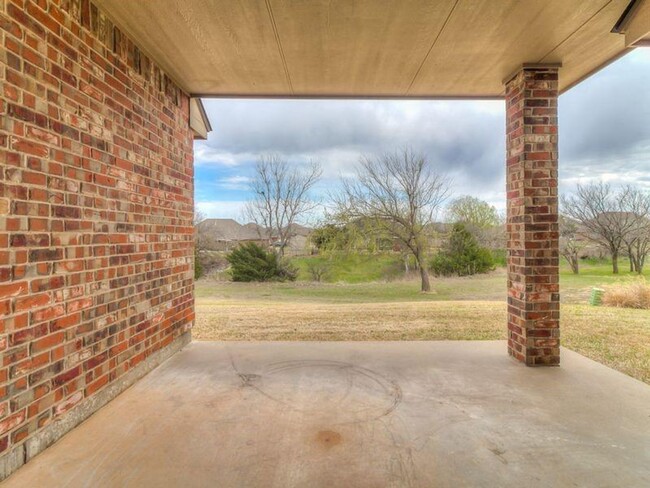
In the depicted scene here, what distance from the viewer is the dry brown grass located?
4.53m

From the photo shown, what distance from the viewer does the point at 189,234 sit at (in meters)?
3.93

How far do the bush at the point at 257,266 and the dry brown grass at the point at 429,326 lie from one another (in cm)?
704

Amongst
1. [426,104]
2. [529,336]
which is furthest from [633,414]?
[426,104]

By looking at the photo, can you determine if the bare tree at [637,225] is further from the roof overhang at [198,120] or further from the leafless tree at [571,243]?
the roof overhang at [198,120]

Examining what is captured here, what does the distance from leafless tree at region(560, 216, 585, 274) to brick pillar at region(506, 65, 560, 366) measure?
12990 millimetres

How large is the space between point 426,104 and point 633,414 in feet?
40.0

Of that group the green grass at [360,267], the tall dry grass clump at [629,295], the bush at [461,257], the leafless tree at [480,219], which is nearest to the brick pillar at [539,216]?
the tall dry grass clump at [629,295]

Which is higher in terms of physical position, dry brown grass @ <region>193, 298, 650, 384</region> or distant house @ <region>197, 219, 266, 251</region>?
distant house @ <region>197, 219, 266, 251</region>

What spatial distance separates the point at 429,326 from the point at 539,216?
3.51 m

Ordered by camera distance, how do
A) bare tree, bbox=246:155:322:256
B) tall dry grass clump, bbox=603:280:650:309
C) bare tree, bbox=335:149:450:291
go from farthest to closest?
bare tree, bbox=246:155:322:256, bare tree, bbox=335:149:450:291, tall dry grass clump, bbox=603:280:650:309

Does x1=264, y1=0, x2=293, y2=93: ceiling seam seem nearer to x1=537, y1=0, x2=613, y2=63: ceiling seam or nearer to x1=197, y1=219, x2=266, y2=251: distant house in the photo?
x1=537, y1=0, x2=613, y2=63: ceiling seam

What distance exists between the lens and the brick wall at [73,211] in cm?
172

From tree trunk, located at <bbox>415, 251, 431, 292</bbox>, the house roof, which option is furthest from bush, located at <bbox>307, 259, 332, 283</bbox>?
the house roof

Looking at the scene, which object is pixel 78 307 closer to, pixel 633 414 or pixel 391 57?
pixel 391 57
